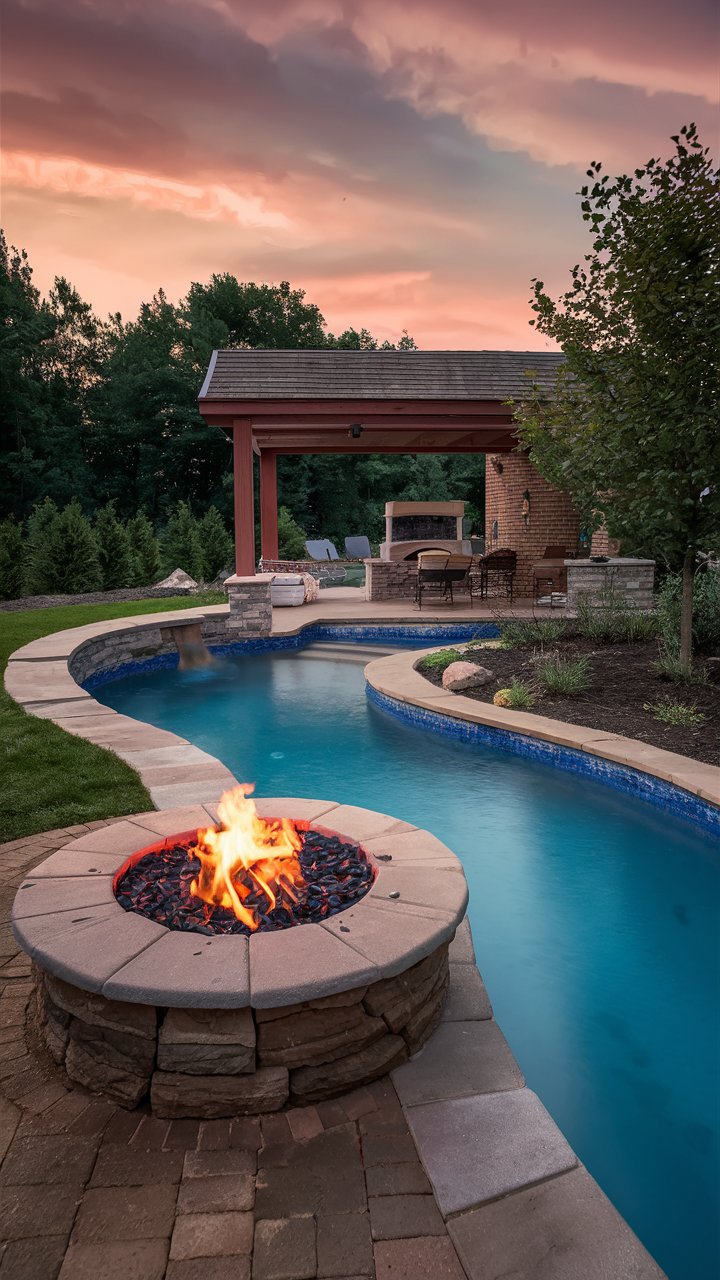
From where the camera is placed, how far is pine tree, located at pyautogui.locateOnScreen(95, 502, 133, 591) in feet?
50.0

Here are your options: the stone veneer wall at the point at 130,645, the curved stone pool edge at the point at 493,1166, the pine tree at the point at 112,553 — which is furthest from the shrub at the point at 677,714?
the pine tree at the point at 112,553

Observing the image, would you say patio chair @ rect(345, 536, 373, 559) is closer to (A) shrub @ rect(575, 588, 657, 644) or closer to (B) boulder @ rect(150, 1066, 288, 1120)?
(A) shrub @ rect(575, 588, 657, 644)

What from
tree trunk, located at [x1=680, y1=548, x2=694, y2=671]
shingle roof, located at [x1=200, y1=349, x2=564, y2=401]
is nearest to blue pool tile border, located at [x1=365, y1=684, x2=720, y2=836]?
tree trunk, located at [x1=680, y1=548, x2=694, y2=671]

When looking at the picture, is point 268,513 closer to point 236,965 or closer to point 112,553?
point 112,553

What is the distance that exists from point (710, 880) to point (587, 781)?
1.31 meters

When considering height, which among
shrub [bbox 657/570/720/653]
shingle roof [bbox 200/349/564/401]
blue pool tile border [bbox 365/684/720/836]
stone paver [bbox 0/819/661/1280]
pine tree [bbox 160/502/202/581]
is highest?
shingle roof [bbox 200/349/564/401]

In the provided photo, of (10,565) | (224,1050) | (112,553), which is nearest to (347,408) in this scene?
(112,553)

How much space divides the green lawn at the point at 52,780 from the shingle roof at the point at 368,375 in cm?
771

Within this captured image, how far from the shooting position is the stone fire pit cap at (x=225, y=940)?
1.87m

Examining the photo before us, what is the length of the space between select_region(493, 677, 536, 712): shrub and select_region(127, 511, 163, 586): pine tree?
1135 centimetres

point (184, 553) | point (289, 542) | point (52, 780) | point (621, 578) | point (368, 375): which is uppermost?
point (368, 375)

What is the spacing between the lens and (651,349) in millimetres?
5980

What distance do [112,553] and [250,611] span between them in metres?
6.09

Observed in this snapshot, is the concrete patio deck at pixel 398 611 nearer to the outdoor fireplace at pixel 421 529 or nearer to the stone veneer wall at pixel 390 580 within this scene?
the stone veneer wall at pixel 390 580
